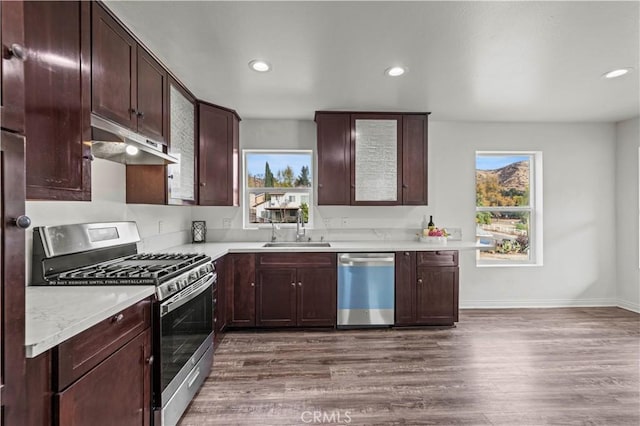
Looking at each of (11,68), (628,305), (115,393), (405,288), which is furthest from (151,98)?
(628,305)

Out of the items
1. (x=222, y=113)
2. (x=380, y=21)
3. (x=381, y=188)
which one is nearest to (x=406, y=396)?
(x=381, y=188)

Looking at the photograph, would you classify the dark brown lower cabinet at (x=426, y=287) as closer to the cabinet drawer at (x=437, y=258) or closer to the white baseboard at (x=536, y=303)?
the cabinet drawer at (x=437, y=258)

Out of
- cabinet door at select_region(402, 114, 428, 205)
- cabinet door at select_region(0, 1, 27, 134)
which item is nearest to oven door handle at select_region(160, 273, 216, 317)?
cabinet door at select_region(0, 1, 27, 134)

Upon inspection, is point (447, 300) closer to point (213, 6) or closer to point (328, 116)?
point (328, 116)

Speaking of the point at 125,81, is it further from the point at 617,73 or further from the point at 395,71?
the point at 617,73

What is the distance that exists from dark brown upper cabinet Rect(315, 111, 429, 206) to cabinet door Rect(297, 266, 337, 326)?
828 millimetres

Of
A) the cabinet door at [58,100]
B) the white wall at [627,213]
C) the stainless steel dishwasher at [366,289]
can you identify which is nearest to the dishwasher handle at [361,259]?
the stainless steel dishwasher at [366,289]

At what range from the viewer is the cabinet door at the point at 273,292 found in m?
3.19

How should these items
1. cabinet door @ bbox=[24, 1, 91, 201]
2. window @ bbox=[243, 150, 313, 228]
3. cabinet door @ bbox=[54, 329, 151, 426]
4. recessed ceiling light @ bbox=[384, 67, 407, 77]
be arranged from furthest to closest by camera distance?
window @ bbox=[243, 150, 313, 228] < recessed ceiling light @ bbox=[384, 67, 407, 77] < cabinet door @ bbox=[24, 1, 91, 201] < cabinet door @ bbox=[54, 329, 151, 426]

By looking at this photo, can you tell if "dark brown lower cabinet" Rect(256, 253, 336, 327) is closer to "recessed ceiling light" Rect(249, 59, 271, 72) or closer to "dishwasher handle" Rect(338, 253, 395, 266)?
"dishwasher handle" Rect(338, 253, 395, 266)

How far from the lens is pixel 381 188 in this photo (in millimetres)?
3557

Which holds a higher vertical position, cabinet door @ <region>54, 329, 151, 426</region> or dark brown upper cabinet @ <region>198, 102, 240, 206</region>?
dark brown upper cabinet @ <region>198, 102, 240, 206</region>

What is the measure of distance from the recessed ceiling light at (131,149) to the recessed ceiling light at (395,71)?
1.89 m

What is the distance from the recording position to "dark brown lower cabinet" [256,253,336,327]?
3.19 meters
